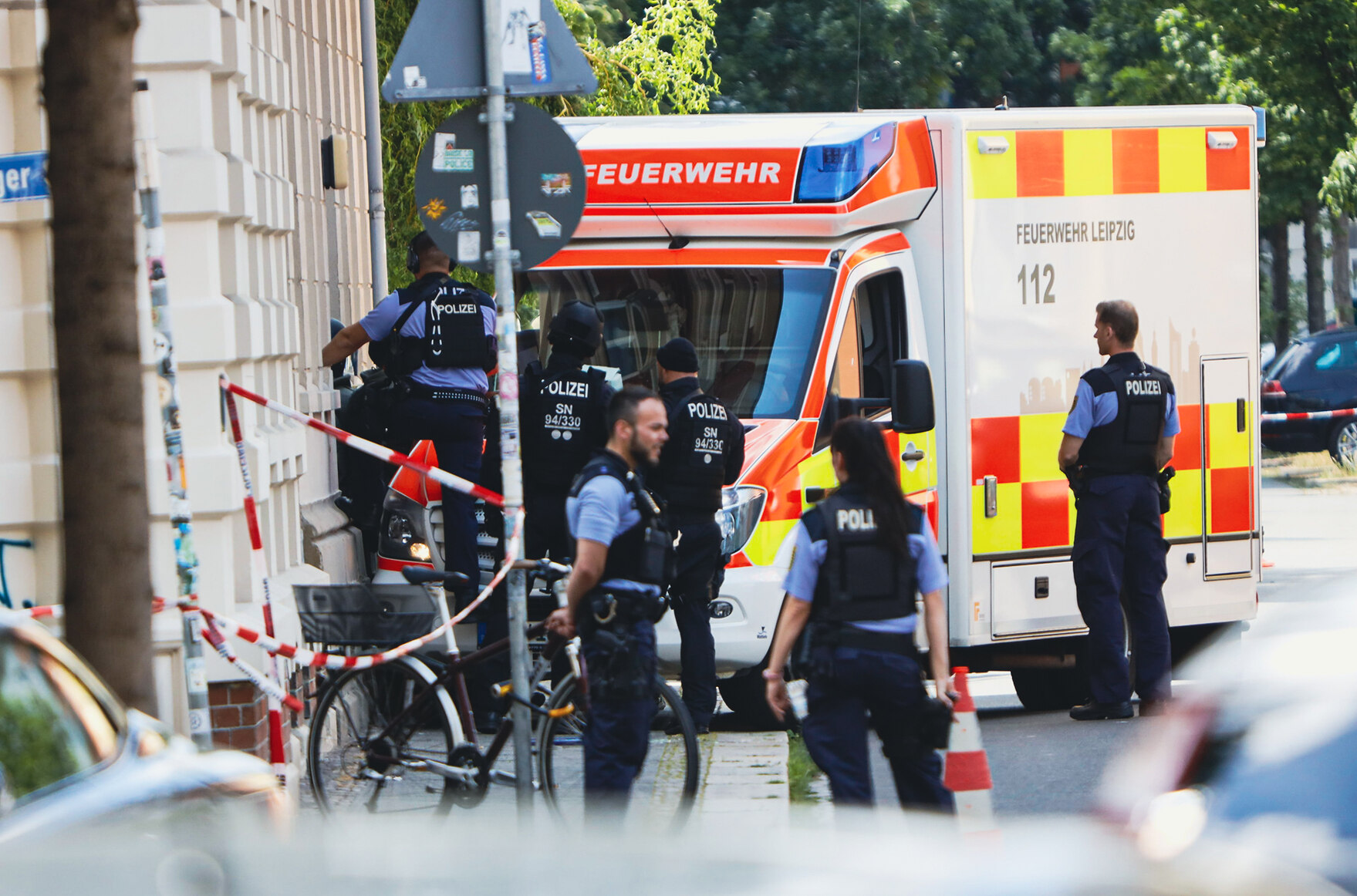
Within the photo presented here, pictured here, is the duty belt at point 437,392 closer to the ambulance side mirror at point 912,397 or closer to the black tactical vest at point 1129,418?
the ambulance side mirror at point 912,397

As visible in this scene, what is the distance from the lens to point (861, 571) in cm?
540

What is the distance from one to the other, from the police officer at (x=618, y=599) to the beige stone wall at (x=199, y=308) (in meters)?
1.52

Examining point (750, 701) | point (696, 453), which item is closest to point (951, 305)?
point (696, 453)

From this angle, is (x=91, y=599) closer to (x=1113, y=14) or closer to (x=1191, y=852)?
(x=1191, y=852)

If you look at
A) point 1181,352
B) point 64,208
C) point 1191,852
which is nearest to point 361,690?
point 64,208

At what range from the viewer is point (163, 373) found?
558cm

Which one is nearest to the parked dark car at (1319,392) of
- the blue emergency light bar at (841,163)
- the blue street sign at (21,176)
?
the blue emergency light bar at (841,163)

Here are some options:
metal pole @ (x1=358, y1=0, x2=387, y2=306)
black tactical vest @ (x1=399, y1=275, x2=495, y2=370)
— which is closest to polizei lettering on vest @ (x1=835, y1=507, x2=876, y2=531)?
black tactical vest @ (x1=399, y1=275, x2=495, y2=370)

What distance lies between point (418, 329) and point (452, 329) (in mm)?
154

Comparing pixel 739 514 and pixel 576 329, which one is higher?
pixel 576 329

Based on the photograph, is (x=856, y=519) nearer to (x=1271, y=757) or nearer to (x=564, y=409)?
(x=1271, y=757)

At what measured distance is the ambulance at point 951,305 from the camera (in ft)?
27.9

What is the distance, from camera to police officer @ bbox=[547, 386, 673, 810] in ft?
19.0

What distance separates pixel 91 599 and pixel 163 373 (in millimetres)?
819
